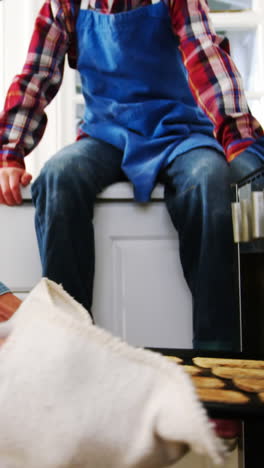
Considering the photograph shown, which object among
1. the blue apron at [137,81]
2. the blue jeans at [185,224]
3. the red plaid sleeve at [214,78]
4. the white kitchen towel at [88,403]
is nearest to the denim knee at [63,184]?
the blue jeans at [185,224]

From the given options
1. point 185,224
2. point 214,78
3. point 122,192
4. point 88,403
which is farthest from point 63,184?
point 88,403

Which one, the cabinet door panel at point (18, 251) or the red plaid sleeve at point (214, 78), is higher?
the red plaid sleeve at point (214, 78)

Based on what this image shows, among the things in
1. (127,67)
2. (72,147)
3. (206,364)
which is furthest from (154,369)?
(127,67)

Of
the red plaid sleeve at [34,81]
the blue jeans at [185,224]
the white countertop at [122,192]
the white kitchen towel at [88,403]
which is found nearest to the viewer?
the white kitchen towel at [88,403]

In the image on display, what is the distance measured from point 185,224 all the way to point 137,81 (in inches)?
13.5

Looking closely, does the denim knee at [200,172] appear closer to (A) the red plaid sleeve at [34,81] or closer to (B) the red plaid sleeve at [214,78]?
(B) the red plaid sleeve at [214,78]

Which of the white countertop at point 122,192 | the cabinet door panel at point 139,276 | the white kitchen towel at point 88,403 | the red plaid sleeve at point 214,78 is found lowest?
the cabinet door panel at point 139,276

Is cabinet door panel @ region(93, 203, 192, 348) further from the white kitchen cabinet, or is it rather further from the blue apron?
the blue apron

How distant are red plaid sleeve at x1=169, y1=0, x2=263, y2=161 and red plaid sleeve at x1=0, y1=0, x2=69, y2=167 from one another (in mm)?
246

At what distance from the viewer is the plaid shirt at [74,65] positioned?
882mm

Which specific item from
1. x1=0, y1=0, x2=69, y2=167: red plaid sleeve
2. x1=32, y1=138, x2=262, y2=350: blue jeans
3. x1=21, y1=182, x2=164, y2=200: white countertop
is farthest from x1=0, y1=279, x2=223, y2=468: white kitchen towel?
x1=0, y1=0, x2=69, y2=167: red plaid sleeve

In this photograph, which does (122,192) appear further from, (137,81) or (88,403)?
(88,403)

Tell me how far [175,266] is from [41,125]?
1.43ft

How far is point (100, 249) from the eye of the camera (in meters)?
0.96
